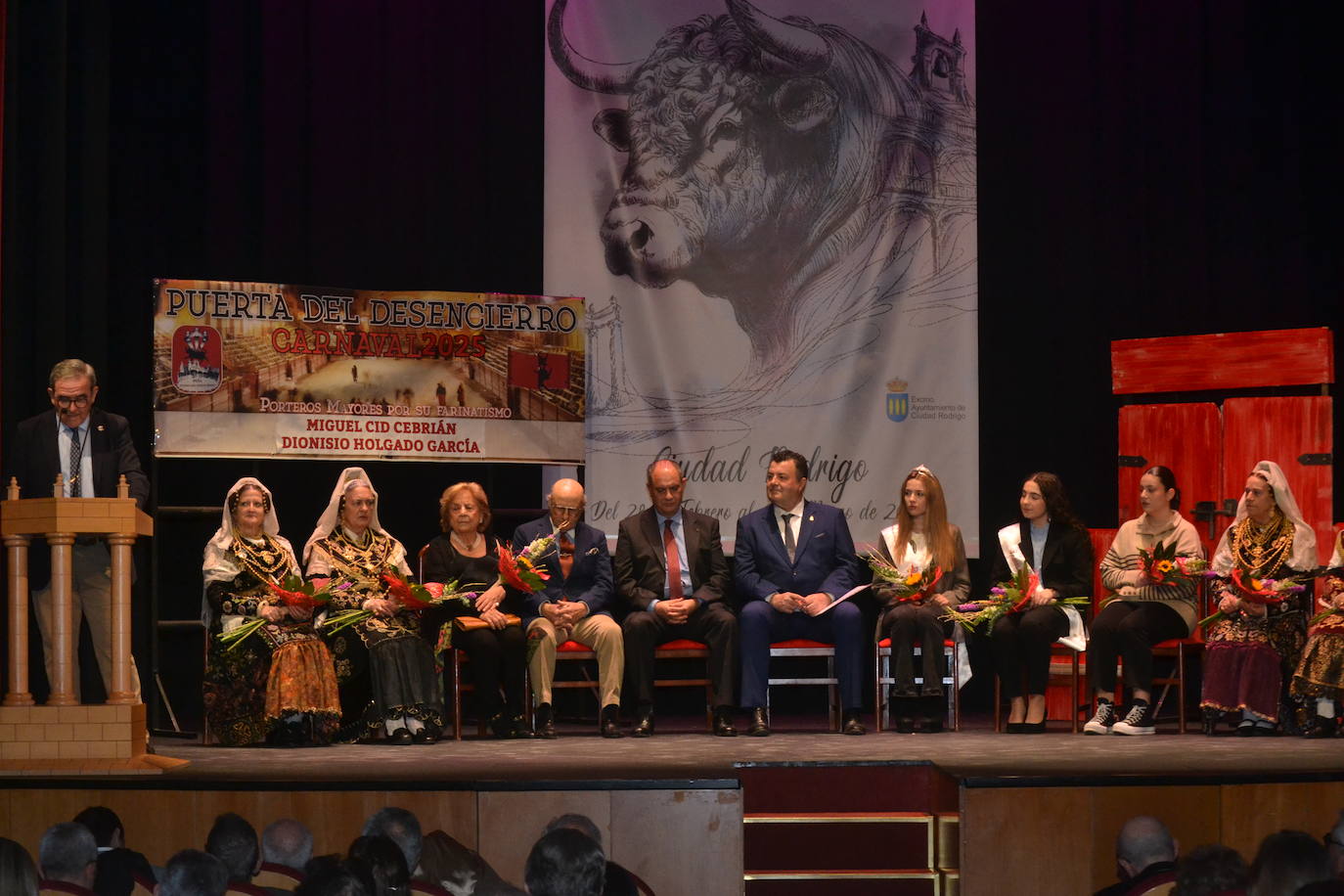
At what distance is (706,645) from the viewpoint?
21.9ft

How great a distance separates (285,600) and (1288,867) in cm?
418

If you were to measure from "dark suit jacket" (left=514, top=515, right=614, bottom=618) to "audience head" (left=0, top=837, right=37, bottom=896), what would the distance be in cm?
406

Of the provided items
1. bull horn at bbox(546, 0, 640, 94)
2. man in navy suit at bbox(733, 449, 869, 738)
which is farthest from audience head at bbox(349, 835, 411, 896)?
bull horn at bbox(546, 0, 640, 94)

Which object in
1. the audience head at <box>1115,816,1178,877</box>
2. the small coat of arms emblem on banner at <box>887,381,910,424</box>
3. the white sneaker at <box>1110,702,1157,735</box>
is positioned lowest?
the white sneaker at <box>1110,702,1157,735</box>

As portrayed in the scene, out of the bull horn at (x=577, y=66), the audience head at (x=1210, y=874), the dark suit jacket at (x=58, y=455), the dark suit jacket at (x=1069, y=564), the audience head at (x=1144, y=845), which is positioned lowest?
the audience head at (x=1144, y=845)

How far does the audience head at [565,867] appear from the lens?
287 centimetres

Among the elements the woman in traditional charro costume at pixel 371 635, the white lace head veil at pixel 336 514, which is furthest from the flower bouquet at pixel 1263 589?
the white lace head veil at pixel 336 514

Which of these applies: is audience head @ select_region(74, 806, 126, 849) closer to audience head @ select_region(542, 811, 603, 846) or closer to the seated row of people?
audience head @ select_region(542, 811, 603, 846)

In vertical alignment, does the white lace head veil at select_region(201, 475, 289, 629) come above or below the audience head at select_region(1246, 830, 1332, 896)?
above

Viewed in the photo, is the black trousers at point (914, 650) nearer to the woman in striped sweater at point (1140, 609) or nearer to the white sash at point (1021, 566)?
the white sash at point (1021, 566)

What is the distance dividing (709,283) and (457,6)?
1660 millimetres

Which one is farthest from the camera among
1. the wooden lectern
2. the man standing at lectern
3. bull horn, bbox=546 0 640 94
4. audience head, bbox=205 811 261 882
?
bull horn, bbox=546 0 640 94

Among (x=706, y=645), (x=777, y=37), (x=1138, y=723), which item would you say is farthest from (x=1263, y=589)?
(x=777, y=37)

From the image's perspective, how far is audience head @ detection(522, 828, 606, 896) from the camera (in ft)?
9.41
